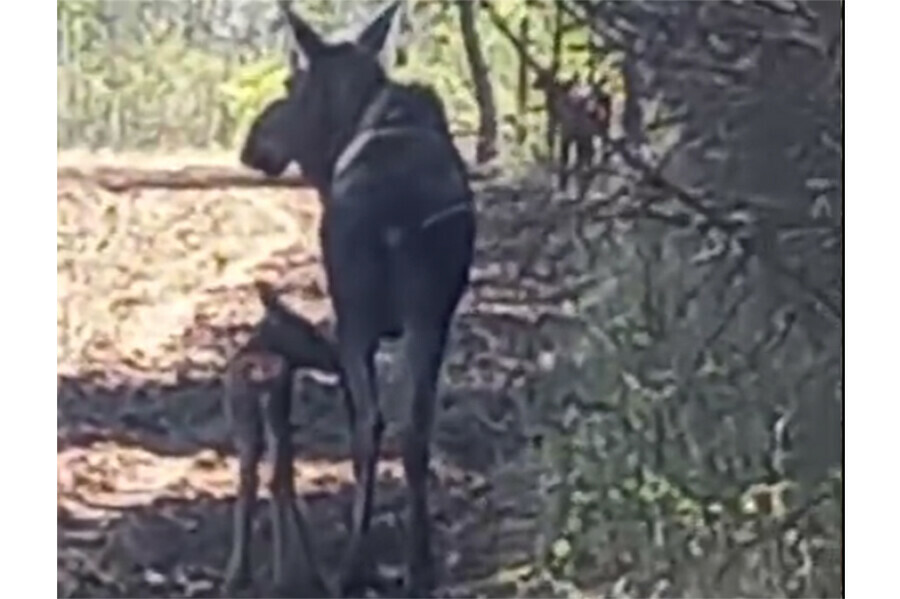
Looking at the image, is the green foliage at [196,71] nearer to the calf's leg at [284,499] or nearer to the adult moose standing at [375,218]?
the adult moose standing at [375,218]

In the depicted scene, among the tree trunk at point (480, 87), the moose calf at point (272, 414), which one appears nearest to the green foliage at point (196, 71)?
the tree trunk at point (480, 87)

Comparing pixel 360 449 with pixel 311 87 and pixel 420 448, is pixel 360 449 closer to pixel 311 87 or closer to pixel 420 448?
pixel 420 448

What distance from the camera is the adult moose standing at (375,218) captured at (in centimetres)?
133

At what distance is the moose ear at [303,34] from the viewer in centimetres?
Answer: 133

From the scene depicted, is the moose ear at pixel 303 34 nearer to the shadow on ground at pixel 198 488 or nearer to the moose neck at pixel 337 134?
the moose neck at pixel 337 134

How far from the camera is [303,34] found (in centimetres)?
133

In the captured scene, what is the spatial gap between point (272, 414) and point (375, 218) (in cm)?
18

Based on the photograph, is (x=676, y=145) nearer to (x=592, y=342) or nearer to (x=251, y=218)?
(x=592, y=342)

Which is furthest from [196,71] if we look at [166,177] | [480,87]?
[480,87]

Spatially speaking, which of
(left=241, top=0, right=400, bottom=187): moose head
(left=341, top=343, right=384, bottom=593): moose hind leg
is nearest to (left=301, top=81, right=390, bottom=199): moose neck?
(left=241, top=0, right=400, bottom=187): moose head

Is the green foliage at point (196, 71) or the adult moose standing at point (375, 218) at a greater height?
the green foliage at point (196, 71)

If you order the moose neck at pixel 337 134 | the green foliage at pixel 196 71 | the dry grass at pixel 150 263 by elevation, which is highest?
the green foliage at pixel 196 71

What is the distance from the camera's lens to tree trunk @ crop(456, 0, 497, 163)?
1.33m
